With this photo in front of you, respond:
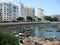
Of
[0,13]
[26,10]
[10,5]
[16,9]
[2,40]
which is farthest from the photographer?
[26,10]

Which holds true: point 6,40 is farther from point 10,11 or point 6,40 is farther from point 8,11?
point 10,11

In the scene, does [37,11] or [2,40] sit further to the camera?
[37,11]

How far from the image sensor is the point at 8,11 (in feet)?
260

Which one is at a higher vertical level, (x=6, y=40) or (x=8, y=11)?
(x=6, y=40)

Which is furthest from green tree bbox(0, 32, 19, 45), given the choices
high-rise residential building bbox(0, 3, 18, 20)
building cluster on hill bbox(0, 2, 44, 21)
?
high-rise residential building bbox(0, 3, 18, 20)

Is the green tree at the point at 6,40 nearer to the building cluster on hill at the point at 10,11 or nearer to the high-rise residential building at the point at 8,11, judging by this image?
the building cluster on hill at the point at 10,11

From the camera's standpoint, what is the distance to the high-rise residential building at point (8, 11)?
246ft

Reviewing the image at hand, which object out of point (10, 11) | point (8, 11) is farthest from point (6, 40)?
point (10, 11)

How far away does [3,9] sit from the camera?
76.1 metres

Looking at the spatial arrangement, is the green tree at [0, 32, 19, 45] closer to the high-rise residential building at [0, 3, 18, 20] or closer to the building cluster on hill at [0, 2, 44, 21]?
the building cluster on hill at [0, 2, 44, 21]

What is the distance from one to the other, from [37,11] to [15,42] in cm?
10463

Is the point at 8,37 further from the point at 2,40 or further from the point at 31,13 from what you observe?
the point at 31,13

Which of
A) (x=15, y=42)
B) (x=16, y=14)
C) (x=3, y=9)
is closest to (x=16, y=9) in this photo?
(x=16, y=14)

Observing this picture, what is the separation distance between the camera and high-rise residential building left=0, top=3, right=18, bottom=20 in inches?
2953
